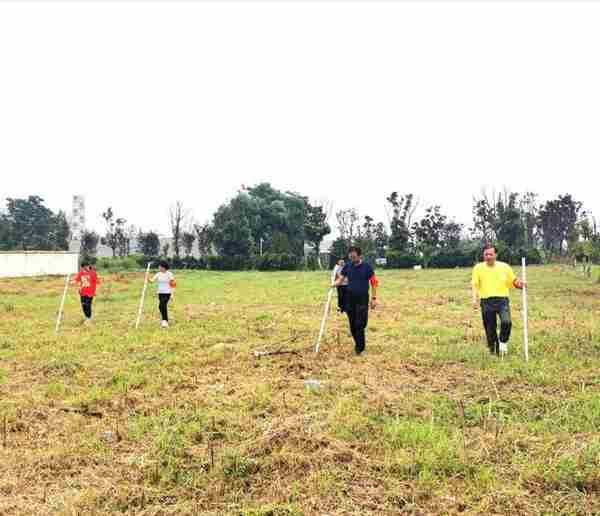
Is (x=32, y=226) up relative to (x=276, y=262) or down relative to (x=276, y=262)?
up

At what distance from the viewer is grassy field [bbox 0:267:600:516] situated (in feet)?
12.1

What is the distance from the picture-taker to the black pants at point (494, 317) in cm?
761

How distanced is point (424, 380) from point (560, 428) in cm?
207

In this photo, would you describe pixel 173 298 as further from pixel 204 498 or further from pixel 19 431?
pixel 204 498

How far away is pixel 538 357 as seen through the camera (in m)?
7.51

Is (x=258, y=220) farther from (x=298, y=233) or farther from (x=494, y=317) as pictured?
(x=494, y=317)

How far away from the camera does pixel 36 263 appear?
32.2m

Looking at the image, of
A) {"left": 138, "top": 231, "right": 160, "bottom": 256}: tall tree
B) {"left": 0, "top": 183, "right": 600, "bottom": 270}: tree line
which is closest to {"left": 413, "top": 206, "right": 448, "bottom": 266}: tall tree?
{"left": 0, "top": 183, "right": 600, "bottom": 270}: tree line

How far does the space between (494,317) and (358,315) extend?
2.17 metres

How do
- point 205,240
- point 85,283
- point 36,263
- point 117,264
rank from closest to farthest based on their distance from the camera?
point 85,283, point 36,263, point 117,264, point 205,240

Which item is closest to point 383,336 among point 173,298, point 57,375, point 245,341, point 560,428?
point 245,341

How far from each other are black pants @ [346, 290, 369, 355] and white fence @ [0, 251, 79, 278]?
2749cm

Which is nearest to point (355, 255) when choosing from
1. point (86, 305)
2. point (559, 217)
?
point (86, 305)

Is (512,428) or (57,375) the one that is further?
(57,375)
